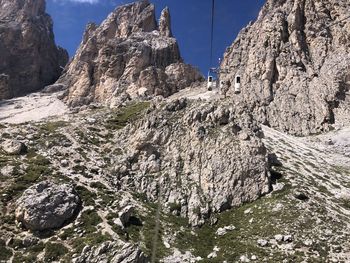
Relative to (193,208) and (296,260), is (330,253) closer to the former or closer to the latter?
(296,260)

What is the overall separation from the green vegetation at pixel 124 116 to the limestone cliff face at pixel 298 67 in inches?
1196

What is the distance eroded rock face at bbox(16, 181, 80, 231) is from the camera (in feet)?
166

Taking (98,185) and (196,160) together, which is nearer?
(98,185)

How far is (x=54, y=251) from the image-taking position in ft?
152

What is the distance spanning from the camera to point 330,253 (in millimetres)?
48125

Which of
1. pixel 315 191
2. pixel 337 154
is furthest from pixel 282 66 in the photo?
pixel 315 191

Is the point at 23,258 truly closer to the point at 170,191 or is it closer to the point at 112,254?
the point at 112,254

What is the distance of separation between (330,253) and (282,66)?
107 meters

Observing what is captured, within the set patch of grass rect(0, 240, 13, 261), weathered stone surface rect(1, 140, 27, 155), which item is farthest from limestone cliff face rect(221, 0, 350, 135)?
patch of grass rect(0, 240, 13, 261)

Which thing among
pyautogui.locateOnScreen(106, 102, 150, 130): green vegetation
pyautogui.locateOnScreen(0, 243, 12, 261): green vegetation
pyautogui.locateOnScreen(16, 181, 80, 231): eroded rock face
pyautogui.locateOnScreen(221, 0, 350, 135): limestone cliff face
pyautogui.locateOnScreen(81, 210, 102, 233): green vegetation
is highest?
pyautogui.locateOnScreen(221, 0, 350, 135): limestone cliff face

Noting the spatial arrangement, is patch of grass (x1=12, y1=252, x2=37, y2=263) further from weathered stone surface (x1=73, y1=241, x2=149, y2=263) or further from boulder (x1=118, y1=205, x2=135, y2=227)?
boulder (x1=118, y1=205, x2=135, y2=227)

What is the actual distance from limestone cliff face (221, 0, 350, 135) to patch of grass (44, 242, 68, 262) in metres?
83.7

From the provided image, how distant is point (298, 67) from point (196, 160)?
90.4 meters

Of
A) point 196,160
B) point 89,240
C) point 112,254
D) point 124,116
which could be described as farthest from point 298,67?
point 112,254
